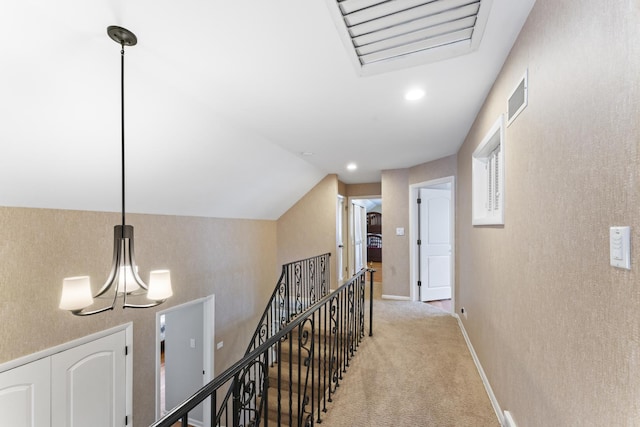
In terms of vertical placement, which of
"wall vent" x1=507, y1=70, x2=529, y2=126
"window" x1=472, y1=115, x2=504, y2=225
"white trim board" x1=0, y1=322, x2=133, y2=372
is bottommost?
"white trim board" x1=0, y1=322, x2=133, y2=372

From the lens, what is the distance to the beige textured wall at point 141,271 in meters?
2.38

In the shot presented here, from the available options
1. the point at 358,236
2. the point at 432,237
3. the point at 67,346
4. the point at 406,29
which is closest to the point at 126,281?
the point at 67,346

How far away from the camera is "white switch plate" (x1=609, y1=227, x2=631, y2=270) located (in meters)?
0.80

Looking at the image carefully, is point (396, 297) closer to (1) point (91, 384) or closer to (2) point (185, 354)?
(2) point (185, 354)

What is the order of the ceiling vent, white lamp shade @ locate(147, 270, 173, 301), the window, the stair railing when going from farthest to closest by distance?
1. the window
2. white lamp shade @ locate(147, 270, 173, 301)
3. the stair railing
4. the ceiling vent

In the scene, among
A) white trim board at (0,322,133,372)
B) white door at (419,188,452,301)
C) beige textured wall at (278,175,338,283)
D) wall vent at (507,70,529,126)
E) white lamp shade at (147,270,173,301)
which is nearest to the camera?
wall vent at (507,70,529,126)

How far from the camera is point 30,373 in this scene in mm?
2436

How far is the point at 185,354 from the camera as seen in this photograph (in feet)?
16.0

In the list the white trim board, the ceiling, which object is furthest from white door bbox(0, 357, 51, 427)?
the ceiling

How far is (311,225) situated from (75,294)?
455 centimetres

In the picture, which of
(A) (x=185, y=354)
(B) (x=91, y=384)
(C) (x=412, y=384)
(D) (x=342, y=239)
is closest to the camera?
(C) (x=412, y=384)

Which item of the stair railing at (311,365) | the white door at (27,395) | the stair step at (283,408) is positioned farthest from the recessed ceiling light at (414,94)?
the white door at (27,395)

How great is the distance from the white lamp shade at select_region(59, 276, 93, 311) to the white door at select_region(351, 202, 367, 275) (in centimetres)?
572

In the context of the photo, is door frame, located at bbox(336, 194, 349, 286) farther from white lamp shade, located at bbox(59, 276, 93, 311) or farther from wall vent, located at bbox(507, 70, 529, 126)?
white lamp shade, located at bbox(59, 276, 93, 311)
